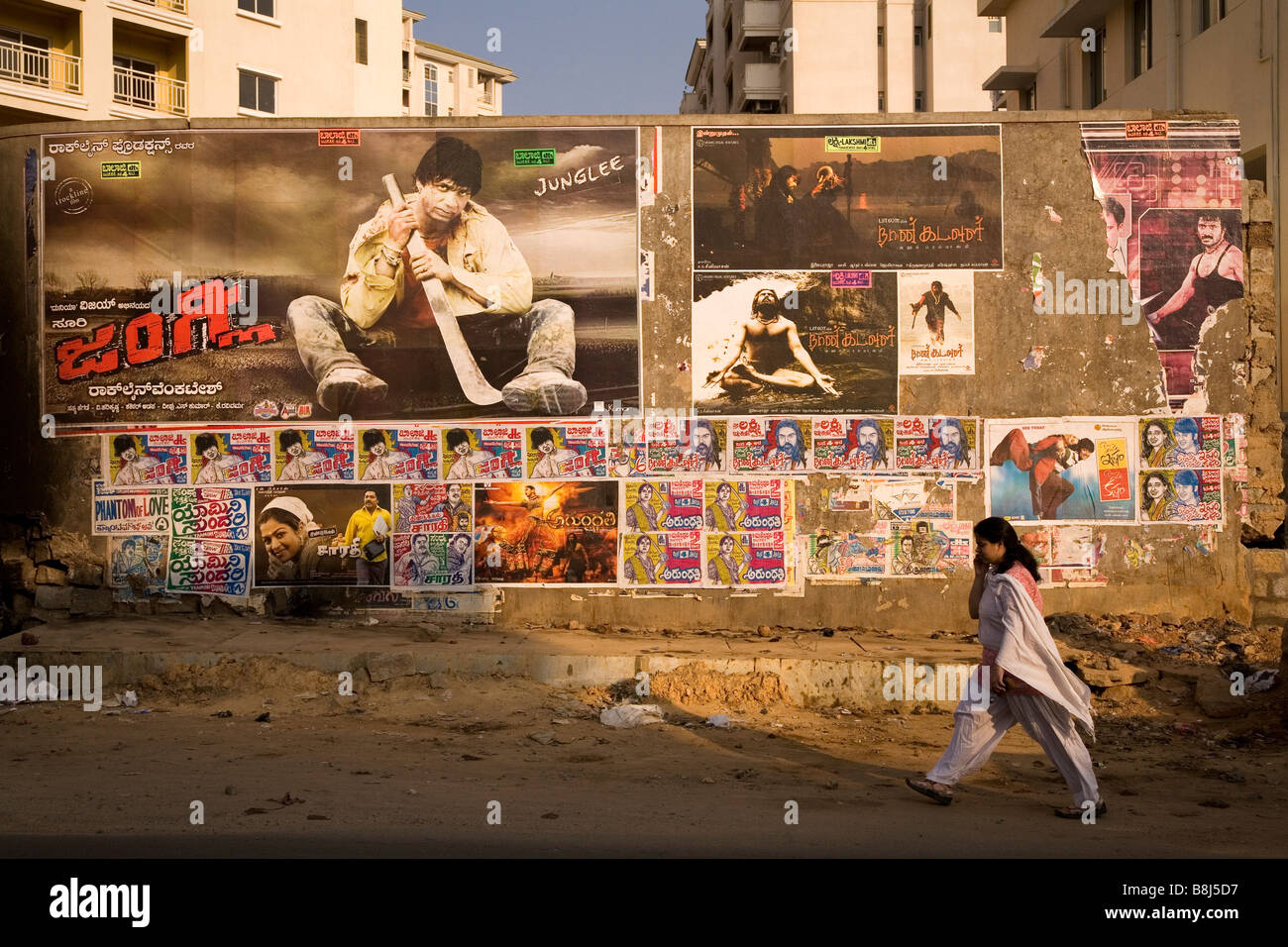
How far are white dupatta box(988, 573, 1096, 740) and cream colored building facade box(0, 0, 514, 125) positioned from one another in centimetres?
2735

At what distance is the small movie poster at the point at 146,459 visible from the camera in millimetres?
10445

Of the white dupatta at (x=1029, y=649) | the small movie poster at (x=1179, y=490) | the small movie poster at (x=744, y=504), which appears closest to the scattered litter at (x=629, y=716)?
the small movie poster at (x=744, y=504)

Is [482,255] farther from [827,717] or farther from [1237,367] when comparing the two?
[1237,367]

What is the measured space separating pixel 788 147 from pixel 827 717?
16.9ft

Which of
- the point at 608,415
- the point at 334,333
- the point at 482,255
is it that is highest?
the point at 482,255

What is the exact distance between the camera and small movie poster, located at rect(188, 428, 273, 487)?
Result: 410 inches

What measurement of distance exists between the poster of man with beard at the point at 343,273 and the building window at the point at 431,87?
5722cm

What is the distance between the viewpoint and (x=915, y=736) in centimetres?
813

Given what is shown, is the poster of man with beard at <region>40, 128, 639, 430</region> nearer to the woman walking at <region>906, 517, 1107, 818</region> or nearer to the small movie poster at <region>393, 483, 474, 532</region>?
the small movie poster at <region>393, 483, 474, 532</region>

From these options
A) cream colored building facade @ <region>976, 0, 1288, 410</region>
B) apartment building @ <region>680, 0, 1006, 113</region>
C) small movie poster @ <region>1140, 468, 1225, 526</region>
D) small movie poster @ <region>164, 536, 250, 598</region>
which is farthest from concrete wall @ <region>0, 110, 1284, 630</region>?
apartment building @ <region>680, 0, 1006, 113</region>

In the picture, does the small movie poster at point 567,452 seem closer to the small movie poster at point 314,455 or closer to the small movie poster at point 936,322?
the small movie poster at point 314,455

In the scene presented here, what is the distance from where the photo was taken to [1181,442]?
34.0 ft

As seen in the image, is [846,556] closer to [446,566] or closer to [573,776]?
[446,566]

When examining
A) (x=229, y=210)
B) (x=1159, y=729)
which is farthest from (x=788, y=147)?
(x=1159, y=729)
